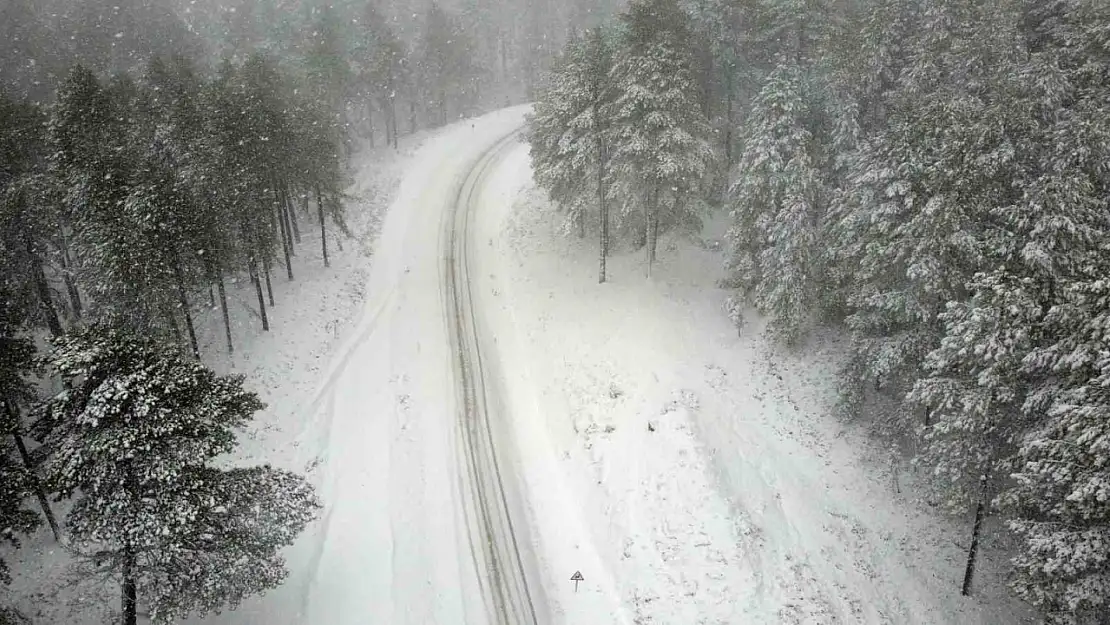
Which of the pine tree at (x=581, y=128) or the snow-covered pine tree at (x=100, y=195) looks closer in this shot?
the snow-covered pine tree at (x=100, y=195)

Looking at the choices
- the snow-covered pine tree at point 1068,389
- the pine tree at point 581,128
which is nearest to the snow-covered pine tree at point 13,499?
the pine tree at point 581,128

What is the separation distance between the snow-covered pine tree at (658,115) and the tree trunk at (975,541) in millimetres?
16513

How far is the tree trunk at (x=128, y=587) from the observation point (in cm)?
1512

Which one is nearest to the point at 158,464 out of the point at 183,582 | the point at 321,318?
the point at 183,582

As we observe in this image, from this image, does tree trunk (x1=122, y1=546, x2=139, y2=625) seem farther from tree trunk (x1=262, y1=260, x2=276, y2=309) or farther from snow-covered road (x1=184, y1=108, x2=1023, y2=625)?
tree trunk (x1=262, y1=260, x2=276, y2=309)

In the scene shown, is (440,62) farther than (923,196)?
Yes

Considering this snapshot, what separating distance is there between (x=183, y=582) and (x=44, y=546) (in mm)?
10807

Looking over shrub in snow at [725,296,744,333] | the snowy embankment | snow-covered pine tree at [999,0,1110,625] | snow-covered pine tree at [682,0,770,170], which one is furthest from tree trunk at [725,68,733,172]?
snow-covered pine tree at [999,0,1110,625]

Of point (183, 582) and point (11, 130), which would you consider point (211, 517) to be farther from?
point (11, 130)

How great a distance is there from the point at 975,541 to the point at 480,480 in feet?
55.4

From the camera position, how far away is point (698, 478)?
75.0 ft

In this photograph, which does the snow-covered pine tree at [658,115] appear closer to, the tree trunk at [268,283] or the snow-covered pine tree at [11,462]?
the tree trunk at [268,283]

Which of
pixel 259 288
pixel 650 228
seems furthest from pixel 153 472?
pixel 650 228

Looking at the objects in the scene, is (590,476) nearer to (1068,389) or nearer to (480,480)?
(480,480)
